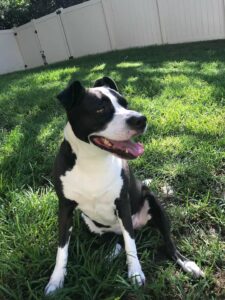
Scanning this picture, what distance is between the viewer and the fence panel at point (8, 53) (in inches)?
682

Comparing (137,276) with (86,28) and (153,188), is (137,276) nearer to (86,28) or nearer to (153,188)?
(153,188)

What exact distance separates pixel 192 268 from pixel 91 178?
2.52 ft

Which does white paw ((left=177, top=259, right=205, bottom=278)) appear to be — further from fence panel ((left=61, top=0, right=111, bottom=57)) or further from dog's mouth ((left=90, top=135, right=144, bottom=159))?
fence panel ((left=61, top=0, right=111, bottom=57))

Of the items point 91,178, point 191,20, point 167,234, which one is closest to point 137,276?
point 167,234

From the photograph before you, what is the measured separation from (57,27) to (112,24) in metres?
2.51

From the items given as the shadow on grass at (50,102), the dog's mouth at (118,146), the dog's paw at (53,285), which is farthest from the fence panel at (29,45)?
the dog's paw at (53,285)

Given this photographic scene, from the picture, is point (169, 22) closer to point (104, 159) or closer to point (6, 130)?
point (6, 130)

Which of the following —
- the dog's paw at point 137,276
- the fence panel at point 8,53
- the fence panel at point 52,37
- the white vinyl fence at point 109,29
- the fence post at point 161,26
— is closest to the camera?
the dog's paw at point 137,276

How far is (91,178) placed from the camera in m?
2.37

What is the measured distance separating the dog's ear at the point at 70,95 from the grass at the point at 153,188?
902mm

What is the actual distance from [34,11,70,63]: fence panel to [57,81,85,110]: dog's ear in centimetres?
1316

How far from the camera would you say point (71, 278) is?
2.46 metres

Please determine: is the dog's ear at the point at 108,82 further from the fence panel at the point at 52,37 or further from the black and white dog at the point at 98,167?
the fence panel at the point at 52,37

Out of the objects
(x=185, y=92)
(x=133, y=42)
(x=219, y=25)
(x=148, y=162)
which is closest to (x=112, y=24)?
(x=133, y=42)
